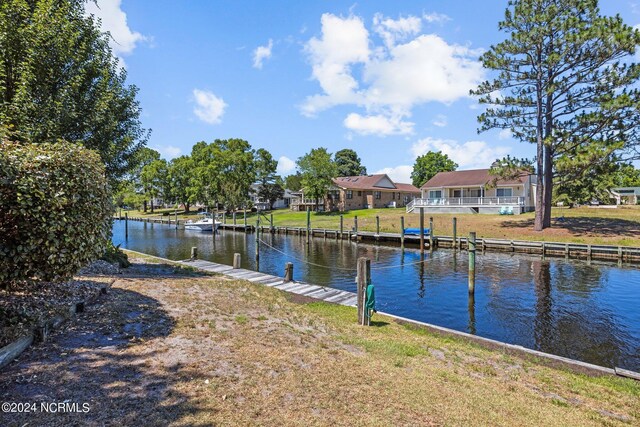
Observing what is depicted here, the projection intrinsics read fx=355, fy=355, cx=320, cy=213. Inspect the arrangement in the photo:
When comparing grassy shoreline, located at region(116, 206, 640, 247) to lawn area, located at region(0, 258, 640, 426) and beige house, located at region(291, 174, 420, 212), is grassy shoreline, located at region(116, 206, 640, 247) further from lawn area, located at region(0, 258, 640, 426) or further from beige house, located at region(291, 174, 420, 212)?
lawn area, located at region(0, 258, 640, 426)

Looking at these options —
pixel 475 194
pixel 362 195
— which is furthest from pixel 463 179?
pixel 362 195

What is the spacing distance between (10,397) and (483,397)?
6327 mm

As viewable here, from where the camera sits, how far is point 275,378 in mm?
5359

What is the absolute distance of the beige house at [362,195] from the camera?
60.5m

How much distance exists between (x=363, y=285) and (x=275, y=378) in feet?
14.7

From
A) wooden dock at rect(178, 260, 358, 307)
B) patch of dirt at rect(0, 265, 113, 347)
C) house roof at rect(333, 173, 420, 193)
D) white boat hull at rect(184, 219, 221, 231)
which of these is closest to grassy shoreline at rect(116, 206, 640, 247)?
white boat hull at rect(184, 219, 221, 231)

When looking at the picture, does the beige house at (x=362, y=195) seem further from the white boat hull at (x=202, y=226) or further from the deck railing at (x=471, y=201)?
the white boat hull at (x=202, y=226)

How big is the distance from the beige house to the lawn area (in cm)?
5205

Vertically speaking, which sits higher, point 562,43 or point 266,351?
point 562,43

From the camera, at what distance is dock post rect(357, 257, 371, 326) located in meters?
9.35

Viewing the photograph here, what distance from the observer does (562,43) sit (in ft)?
90.2

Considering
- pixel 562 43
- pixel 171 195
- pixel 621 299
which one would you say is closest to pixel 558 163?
pixel 562 43

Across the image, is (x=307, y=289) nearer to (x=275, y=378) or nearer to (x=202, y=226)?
(x=275, y=378)

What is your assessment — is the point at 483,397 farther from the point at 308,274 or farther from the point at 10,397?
the point at 308,274
